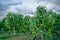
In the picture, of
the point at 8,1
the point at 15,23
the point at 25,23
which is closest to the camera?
the point at 8,1

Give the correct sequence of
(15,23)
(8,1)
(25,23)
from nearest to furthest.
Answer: (8,1) < (25,23) < (15,23)

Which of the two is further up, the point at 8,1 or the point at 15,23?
the point at 8,1

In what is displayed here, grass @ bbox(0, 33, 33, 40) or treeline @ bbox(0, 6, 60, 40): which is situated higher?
treeline @ bbox(0, 6, 60, 40)

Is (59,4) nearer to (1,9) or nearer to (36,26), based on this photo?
(36,26)

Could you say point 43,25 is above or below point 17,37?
above

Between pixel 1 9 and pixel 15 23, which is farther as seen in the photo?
pixel 15 23

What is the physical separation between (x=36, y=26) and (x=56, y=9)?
0.72 metres

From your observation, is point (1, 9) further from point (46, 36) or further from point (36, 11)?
point (46, 36)

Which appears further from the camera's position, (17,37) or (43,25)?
(17,37)

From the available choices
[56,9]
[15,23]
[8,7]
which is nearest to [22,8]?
[8,7]

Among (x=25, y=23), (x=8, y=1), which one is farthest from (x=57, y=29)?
(x=8, y=1)

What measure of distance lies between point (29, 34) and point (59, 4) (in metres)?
1.15

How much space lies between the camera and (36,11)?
790 cm

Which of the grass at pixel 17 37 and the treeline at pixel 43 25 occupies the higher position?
the treeline at pixel 43 25
